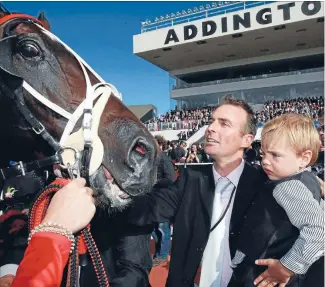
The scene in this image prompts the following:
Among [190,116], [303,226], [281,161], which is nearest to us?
[303,226]

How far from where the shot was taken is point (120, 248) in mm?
2035

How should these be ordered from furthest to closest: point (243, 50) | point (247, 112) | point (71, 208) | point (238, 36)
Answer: point (243, 50)
point (238, 36)
point (247, 112)
point (71, 208)

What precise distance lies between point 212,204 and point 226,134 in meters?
0.44

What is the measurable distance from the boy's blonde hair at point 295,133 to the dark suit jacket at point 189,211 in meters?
0.30

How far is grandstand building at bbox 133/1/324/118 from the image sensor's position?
30.2m

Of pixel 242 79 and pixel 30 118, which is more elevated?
pixel 242 79

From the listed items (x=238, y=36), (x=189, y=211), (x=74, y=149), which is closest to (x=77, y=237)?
(x=74, y=149)

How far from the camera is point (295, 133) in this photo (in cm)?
196

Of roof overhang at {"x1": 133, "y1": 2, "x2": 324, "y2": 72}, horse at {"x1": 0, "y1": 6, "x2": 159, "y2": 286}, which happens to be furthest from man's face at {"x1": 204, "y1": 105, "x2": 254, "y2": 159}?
roof overhang at {"x1": 133, "y1": 2, "x2": 324, "y2": 72}

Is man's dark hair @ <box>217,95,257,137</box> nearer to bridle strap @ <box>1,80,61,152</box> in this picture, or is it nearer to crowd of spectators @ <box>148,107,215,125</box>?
bridle strap @ <box>1,80,61,152</box>

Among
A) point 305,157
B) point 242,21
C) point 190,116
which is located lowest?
point 305,157

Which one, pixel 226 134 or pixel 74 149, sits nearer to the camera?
pixel 74 149

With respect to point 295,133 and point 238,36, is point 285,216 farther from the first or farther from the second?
point 238,36

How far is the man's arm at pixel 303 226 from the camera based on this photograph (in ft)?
5.50
